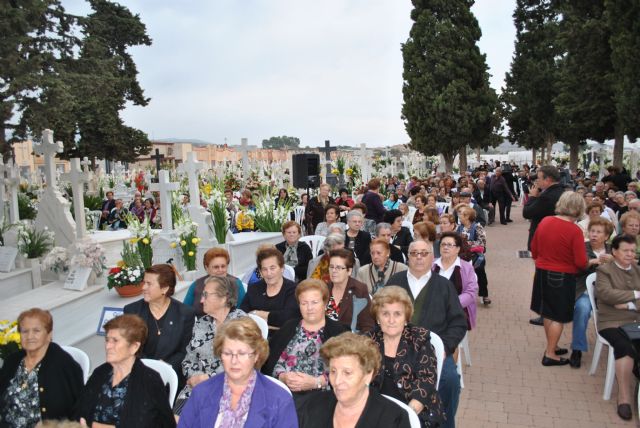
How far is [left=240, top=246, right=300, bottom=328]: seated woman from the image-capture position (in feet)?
15.5

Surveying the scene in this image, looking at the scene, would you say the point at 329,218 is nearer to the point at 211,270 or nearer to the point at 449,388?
the point at 211,270

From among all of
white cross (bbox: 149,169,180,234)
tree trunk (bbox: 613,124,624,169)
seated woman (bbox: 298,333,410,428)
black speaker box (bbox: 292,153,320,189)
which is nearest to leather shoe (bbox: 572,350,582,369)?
seated woman (bbox: 298,333,410,428)

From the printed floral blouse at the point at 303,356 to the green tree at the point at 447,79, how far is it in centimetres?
2679

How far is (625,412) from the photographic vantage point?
457cm

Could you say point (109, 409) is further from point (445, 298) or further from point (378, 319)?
point (445, 298)

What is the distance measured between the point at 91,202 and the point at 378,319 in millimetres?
14931

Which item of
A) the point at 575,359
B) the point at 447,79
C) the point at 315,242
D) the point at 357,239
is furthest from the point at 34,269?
the point at 447,79

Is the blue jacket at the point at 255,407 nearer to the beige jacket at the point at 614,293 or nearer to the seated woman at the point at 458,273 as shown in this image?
the seated woman at the point at 458,273

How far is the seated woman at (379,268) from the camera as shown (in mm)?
5406

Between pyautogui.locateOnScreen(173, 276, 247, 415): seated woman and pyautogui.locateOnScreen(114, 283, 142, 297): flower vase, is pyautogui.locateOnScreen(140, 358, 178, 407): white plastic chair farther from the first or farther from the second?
pyautogui.locateOnScreen(114, 283, 142, 297): flower vase

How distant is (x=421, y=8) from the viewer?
100ft

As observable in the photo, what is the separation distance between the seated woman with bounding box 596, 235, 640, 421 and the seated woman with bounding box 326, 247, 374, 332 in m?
2.23

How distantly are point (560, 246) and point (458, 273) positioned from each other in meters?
1.16

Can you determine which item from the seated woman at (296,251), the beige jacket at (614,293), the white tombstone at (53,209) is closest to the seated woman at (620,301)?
the beige jacket at (614,293)
